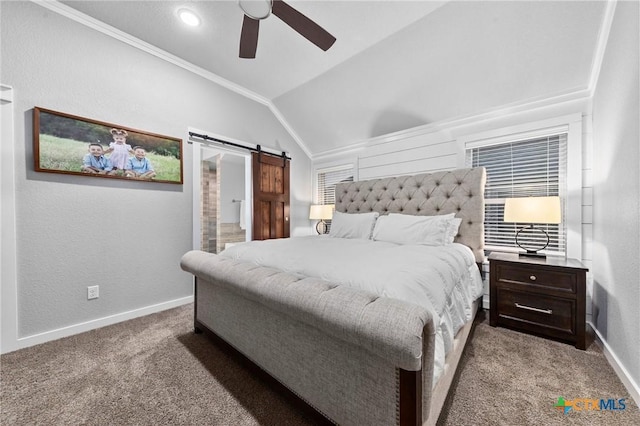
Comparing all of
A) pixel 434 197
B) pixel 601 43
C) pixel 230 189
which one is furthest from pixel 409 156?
pixel 230 189

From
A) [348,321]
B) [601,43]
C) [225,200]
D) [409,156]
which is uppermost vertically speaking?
[601,43]

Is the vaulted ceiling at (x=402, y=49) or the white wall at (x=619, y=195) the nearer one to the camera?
the white wall at (x=619, y=195)

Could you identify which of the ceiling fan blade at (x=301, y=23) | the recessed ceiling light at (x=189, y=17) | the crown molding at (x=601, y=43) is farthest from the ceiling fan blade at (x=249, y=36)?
the crown molding at (x=601, y=43)

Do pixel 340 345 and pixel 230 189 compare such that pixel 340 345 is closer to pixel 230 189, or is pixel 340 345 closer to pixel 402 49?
pixel 402 49

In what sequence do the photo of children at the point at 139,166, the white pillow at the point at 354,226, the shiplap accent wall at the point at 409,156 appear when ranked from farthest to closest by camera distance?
1. the shiplap accent wall at the point at 409,156
2. the white pillow at the point at 354,226
3. the photo of children at the point at 139,166

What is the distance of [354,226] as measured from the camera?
286 cm

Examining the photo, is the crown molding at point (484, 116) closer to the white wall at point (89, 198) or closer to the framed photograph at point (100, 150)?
the white wall at point (89, 198)

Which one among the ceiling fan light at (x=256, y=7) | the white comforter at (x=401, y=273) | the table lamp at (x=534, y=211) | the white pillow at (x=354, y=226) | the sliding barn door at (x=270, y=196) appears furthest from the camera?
the sliding barn door at (x=270, y=196)

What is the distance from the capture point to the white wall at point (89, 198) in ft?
6.25

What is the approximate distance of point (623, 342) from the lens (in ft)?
4.82

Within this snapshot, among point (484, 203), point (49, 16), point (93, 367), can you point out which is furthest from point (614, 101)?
point (49, 16)

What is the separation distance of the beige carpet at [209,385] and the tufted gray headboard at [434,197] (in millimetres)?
1026

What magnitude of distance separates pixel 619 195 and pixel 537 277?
0.78 meters

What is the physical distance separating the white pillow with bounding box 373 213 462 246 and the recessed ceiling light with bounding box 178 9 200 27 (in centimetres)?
275
